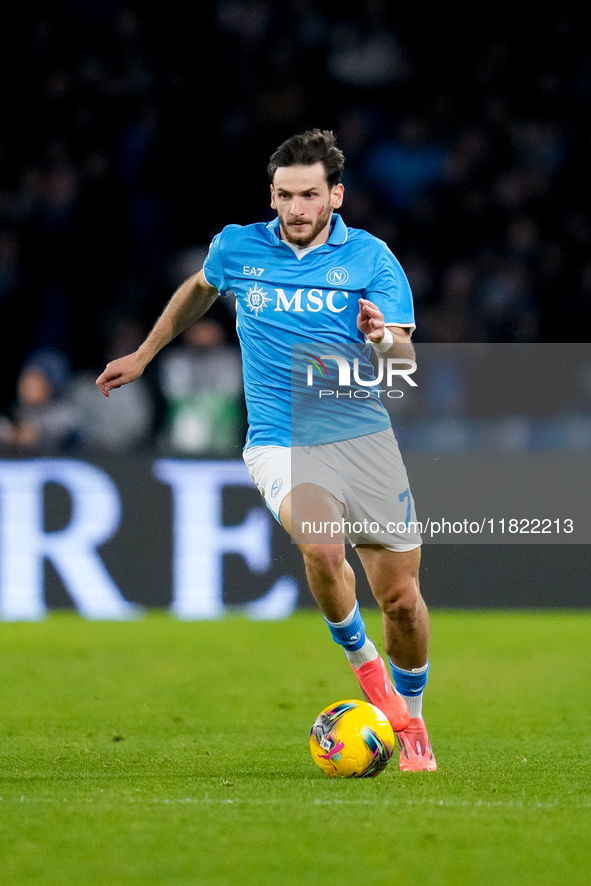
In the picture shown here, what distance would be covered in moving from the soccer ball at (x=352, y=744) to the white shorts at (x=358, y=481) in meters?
0.68

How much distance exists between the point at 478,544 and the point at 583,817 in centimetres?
652

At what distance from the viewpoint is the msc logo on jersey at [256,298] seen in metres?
5.68

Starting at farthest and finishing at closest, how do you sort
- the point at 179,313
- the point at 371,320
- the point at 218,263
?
the point at 179,313
the point at 218,263
the point at 371,320

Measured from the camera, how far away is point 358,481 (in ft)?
18.3

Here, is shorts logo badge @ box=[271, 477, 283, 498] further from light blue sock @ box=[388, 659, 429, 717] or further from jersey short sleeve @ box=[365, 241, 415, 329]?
light blue sock @ box=[388, 659, 429, 717]

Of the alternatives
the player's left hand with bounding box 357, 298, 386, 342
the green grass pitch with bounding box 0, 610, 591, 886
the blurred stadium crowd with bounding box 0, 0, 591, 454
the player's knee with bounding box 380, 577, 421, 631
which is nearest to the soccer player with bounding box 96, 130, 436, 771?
the player's knee with bounding box 380, 577, 421, 631

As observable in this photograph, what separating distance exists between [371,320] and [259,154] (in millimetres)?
9161

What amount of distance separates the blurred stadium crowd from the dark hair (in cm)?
629

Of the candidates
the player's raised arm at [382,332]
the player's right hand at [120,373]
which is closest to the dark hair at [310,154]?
the player's raised arm at [382,332]

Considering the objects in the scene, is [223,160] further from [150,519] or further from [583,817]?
[583,817]

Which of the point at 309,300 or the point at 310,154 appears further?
the point at 309,300

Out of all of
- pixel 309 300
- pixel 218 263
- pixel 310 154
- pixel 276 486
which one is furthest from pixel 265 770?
pixel 310 154

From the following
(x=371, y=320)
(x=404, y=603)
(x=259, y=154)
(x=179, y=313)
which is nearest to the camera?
(x=371, y=320)

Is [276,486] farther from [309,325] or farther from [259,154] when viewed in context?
[259,154]
